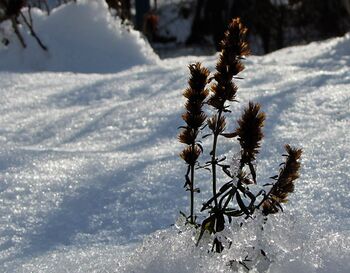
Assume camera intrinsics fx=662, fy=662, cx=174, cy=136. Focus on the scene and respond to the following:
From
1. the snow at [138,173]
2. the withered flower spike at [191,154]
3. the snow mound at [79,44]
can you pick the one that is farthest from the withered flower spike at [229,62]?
the snow mound at [79,44]

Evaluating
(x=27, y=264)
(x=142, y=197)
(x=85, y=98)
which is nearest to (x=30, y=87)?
(x=85, y=98)

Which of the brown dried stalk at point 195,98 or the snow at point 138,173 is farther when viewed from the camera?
the snow at point 138,173

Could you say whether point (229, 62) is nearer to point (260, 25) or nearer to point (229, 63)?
point (229, 63)

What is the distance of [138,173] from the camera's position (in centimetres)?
250

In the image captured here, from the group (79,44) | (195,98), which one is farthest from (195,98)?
(79,44)

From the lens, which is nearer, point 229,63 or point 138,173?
point 229,63

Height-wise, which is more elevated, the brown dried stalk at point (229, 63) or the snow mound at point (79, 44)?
the brown dried stalk at point (229, 63)

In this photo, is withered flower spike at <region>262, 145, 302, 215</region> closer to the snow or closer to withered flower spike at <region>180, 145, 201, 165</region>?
the snow

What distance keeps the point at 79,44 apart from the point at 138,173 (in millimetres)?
3359

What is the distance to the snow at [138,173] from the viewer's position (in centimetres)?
157

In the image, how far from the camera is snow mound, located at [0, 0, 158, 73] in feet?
17.9

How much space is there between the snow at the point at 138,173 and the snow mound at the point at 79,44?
0.67 meters

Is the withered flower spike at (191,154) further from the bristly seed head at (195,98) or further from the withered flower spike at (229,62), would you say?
the withered flower spike at (229,62)

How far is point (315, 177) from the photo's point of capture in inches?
91.9
